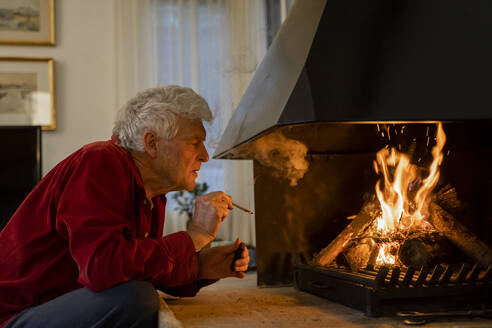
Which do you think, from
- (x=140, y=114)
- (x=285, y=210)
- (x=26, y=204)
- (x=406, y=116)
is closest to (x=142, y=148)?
(x=140, y=114)

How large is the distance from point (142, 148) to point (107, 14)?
90.0 inches

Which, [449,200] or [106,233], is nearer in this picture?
[106,233]

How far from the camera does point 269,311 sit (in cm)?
141

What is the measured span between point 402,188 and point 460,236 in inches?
8.8

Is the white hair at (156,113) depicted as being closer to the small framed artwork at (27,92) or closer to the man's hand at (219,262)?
the man's hand at (219,262)

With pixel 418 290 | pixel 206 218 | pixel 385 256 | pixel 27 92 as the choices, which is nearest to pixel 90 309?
pixel 206 218

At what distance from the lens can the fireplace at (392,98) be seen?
3.75 ft

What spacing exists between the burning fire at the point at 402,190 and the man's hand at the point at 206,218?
1.73 ft

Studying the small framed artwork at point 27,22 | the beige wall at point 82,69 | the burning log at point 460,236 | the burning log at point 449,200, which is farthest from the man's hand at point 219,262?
the small framed artwork at point 27,22

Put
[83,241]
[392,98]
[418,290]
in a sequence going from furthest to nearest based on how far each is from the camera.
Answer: [418,290], [392,98], [83,241]

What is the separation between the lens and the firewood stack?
157 cm

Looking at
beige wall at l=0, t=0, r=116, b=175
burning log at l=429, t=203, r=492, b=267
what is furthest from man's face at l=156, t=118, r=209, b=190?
beige wall at l=0, t=0, r=116, b=175

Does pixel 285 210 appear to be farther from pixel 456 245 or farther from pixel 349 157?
pixel 456 245

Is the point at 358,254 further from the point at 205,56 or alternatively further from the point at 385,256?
the point at 205,56
